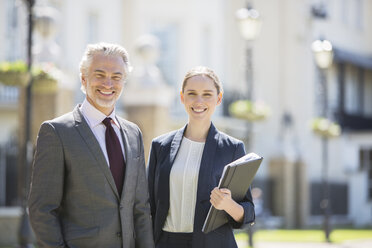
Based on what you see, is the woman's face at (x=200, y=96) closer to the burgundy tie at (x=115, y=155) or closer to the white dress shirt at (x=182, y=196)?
the white dress shirt at (x=182, y=196)

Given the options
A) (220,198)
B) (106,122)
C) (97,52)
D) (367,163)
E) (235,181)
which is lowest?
(367,163)

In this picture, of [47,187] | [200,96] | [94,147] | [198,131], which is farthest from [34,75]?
[47,187]

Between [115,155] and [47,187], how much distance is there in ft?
1.56

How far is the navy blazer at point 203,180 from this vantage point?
195 inches

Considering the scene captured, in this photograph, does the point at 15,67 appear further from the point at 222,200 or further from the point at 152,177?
the point at 222,200

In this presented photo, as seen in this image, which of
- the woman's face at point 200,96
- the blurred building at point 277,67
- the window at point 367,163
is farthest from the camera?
the window at point 367,163

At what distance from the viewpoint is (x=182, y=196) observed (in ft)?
16.5

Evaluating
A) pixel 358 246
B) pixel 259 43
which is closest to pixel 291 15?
pixel 259 43

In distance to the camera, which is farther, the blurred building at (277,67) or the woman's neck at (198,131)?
the blurred building at (277,67)

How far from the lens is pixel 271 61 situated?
2953cm

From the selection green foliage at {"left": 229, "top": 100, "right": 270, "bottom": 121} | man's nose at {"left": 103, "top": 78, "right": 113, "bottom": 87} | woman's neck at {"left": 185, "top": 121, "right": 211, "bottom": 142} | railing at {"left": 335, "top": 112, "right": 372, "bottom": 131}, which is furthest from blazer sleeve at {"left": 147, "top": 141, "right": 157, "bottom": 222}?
railing at {"left": 335, "top": 112, "right": 372, "bottom": 131}

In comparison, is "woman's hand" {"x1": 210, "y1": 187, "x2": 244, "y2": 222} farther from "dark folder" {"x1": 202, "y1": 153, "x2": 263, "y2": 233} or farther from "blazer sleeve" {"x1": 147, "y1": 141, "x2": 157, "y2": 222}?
"blazer sleeve" {"x1": 147, "y1": 141, "x2": 157, "y2": 222}

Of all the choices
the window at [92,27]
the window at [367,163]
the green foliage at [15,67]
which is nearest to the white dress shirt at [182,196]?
the green foliage at [15,67]

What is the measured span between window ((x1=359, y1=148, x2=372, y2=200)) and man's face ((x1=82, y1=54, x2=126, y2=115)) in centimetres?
2814
